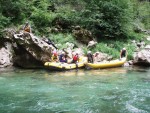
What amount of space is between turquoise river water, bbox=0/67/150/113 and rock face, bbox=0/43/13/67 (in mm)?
851

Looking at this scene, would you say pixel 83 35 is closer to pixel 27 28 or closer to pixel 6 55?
pixel 27 28

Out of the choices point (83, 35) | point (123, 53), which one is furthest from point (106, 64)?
point (83, 35)

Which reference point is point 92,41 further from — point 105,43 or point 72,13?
point 72,13

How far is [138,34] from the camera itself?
24.8 m

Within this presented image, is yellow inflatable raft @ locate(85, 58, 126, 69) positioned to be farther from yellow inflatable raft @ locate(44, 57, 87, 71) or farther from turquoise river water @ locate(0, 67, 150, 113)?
yellow inflatable raft @ locate(44, 57, 87, 71)

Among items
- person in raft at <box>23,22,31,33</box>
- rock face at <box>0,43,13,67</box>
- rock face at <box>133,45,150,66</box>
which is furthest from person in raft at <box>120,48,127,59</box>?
rock face at <box>0,43,13,67</box>

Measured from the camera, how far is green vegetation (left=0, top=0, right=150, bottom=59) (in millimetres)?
20406

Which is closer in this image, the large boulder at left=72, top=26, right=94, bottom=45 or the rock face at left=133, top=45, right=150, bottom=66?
the rock face at left=133, top=45, right=150, bottom=66

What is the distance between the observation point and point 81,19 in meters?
22.4

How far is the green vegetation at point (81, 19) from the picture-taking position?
20.4 meters

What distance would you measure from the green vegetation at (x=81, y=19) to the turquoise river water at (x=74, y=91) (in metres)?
4.60

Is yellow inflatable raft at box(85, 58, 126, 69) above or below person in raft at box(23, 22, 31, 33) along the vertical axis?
below

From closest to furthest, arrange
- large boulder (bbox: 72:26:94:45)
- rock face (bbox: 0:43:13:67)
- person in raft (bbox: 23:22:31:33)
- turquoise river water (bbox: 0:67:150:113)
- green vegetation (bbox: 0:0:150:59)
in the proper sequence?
turquoise river water (bbox: 0:67:150:113), rock face (bbox: 0:43:13:67), person in raft (bbox: 23:22:31:33), green vegetation (bbox: 0:0:150:59), large boulder (bbox: 72:26:94:45)

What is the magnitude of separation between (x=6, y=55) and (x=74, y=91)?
298 inches
